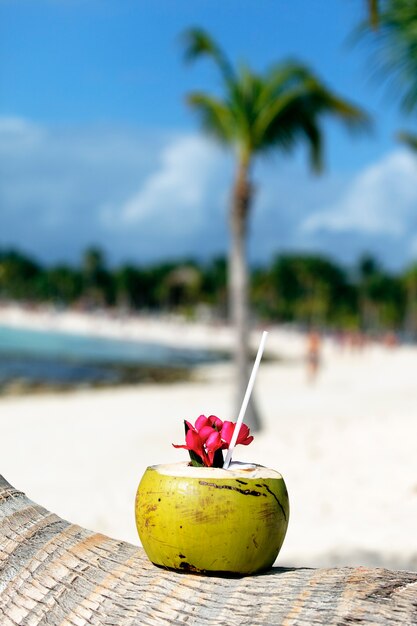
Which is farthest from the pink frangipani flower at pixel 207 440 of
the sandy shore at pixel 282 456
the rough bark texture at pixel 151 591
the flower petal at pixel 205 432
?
the sandy shore at pixel 282 456

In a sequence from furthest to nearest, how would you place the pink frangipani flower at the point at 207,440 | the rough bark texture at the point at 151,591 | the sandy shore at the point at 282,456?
1. the sandy shore at the point at 282,456
2. the pink frangipani flower at the point at 207,440
3. the rough bark texture at the point at 151,591

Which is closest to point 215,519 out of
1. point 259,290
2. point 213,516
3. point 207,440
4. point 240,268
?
point 213,516

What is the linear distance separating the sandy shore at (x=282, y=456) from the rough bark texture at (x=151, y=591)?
4673 millimetres

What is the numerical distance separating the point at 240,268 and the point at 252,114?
259 centimetres

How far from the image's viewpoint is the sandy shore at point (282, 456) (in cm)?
767

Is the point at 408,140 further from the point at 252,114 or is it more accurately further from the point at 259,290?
the point at 259,290

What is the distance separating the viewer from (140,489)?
2461mm

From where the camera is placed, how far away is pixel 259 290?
114500 millimetres

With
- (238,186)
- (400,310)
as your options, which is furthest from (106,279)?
(238,186)

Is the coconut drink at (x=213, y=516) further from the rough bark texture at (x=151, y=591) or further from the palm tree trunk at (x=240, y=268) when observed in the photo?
the palm tree trunk at (x=240, y=268)

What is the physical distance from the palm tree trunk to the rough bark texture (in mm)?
11674

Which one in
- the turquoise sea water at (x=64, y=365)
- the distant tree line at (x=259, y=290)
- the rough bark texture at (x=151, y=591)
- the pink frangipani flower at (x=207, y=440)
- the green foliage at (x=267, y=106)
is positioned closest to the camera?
the rough bark texture at (x=151, y=591)

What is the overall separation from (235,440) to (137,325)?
9908 cm

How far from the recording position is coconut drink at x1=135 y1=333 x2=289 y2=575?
2.30m
